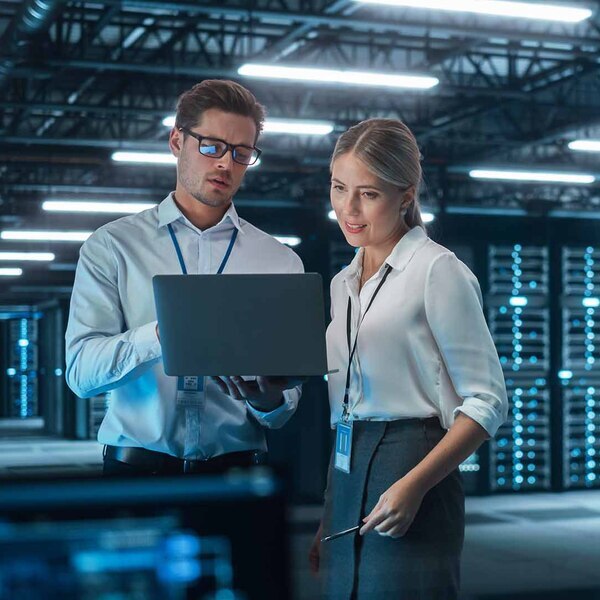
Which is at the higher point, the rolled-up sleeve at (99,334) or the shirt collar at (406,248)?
the shirt collar at (406,248)

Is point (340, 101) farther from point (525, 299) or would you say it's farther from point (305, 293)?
point (305, 293)

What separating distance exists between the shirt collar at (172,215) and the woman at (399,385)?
0.24 meters

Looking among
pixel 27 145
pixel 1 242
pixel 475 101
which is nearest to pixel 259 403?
pixel 475 101

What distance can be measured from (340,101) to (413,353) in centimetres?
1484

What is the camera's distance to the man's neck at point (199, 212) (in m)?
2.01

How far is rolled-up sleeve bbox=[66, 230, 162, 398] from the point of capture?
178 centimetres

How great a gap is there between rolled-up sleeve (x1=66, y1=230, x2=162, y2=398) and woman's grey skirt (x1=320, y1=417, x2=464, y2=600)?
0.40m

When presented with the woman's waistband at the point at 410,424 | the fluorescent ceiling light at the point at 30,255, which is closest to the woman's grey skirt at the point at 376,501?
the woman's waistband at the point at 410,424

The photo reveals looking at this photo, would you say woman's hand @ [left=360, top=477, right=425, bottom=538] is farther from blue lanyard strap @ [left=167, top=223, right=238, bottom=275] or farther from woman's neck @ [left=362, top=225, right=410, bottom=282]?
blue lanyard strap @ [left=167, top=223, right=238, bottom=275]

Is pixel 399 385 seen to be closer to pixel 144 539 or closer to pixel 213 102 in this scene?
pixel 213 102

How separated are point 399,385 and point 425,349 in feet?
0.24

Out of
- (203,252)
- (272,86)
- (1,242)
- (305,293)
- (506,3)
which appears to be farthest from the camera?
(1,242)

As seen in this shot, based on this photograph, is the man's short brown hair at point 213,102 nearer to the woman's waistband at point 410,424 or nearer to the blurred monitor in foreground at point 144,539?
the woman's waistband at point 410,424

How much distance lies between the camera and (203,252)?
6.57 feet
